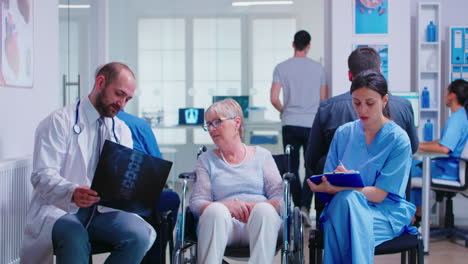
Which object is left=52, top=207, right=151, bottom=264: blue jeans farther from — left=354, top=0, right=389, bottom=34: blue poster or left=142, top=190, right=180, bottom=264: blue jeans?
left=354, top=0, right=389, bottom=34: blue poster

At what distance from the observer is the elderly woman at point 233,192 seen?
9.35ft

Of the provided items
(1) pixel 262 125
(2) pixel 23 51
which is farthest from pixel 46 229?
(1) pixel 262 125

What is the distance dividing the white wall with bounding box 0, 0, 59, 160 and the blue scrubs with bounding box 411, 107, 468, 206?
2.91 meters

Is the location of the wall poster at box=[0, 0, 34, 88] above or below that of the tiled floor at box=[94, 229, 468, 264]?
above

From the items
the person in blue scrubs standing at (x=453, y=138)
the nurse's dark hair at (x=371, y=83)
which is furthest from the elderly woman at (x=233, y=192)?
the person in blue scrubs standing at (x=453, y=138)

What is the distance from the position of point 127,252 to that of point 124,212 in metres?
0.22

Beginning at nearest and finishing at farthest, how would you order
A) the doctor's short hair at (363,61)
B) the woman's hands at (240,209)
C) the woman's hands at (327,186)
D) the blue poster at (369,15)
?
the woman's hands at (327,186)
the woman's hands at (240,209)
the doctor's short hair at (363,61)
the blue poster at (369,15)

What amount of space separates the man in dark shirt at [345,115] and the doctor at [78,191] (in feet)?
3.59

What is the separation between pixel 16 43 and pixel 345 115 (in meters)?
1.90

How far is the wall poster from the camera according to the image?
3.41 m

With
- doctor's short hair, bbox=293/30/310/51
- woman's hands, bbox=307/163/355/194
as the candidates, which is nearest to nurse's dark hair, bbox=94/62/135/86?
woman's hands, bbox=307/163/355/194

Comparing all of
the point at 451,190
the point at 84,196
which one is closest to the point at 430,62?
the point at 451,190

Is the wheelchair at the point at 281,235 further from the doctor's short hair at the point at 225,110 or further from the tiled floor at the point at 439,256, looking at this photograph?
the tiled floor at the point at 439,256

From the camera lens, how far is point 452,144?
4816mm
